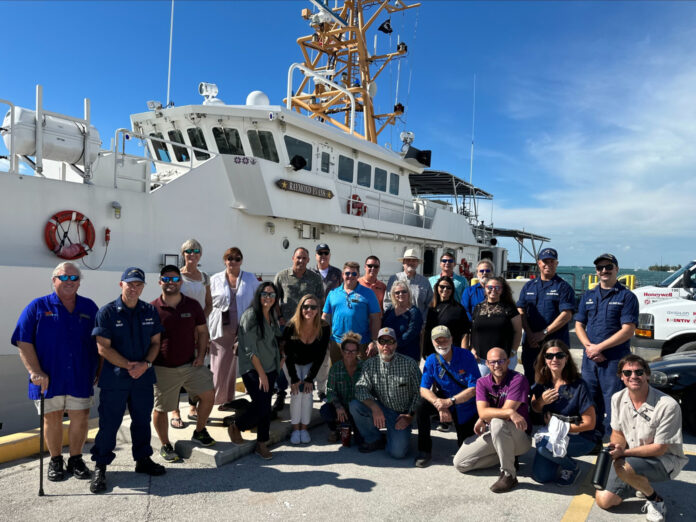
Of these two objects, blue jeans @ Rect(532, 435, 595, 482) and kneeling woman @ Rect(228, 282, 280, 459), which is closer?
blue jeans @ Rect(532, 435, 595, 482)

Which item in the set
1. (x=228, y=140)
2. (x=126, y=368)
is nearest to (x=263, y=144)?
(x=228, y=140)

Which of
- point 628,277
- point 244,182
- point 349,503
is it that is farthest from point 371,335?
point 628,277

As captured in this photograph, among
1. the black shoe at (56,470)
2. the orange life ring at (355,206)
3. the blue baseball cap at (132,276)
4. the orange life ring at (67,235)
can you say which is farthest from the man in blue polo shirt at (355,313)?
the orange life ring at (355,206)

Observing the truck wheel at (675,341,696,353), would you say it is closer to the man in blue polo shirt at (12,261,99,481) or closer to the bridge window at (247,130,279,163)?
the man in blue polo shirt at (12,261,99,481)

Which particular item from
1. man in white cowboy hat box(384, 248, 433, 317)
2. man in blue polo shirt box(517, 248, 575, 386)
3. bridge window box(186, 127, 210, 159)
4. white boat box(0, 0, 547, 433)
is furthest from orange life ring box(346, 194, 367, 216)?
man in blue polo shirt box(517, 248, 575, 386)

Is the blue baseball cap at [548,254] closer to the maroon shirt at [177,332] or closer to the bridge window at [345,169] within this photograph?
the maroon shirt at [177,332]

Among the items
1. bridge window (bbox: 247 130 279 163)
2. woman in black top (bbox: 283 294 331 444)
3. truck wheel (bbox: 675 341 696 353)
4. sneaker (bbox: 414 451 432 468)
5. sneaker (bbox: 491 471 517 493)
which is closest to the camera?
sneaker (bbox: 491 471 517 493)

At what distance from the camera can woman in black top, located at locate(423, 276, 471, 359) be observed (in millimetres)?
4980

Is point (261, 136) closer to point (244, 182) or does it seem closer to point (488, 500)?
point (244, 182)

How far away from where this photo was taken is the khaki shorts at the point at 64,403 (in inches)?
138

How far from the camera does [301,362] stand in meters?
4.66

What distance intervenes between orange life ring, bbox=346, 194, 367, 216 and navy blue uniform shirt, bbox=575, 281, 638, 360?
6.79m

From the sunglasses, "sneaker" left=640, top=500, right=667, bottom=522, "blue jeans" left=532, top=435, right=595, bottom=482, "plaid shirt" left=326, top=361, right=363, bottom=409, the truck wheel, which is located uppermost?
the sunglasses

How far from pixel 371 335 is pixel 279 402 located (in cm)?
124
